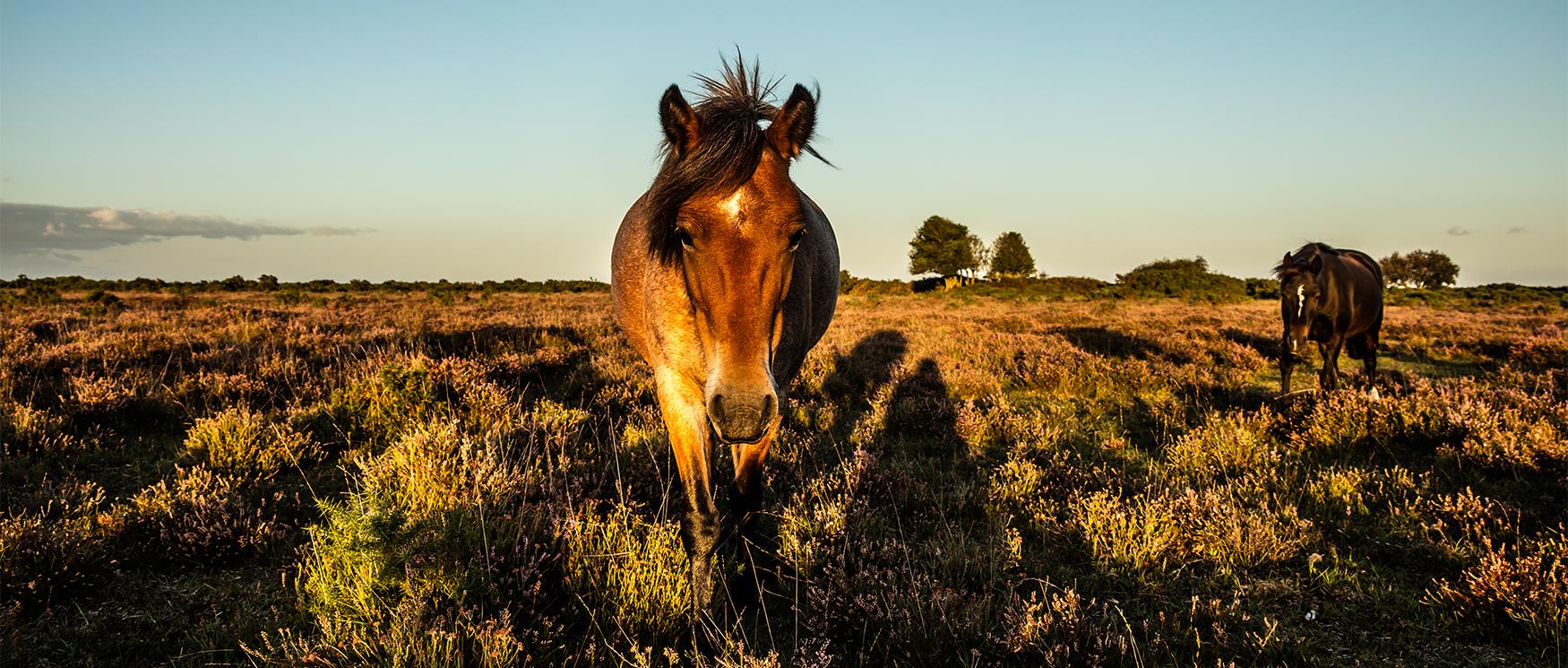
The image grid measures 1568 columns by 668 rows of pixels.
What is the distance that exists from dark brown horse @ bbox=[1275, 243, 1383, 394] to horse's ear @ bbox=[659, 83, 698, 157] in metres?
8.97

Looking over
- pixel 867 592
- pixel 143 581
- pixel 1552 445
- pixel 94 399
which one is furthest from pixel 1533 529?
pixel 94 399

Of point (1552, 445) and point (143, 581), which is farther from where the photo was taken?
point (1552, 445)

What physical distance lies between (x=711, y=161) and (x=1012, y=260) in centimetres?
7710

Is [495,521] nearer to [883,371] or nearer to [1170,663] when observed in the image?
[1170,663]

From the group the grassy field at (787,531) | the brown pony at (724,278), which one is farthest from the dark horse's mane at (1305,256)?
the brown pony at (724,278)

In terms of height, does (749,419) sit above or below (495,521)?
above

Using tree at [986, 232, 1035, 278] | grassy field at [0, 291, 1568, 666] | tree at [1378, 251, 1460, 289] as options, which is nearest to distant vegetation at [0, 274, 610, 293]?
grassy field at [0, 291, 1568, 666]

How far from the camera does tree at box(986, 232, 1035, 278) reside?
74.0 m

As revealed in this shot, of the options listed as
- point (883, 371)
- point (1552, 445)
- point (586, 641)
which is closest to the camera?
point (586, 641)

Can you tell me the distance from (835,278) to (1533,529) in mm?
4708

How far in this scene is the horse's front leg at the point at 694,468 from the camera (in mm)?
3201

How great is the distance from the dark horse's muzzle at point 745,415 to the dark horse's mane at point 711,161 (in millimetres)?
889

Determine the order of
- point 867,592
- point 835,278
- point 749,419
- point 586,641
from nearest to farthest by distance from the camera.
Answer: point 749,419 < point 586,641 < point 867,592 < point 835,278

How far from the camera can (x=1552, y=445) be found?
4648mm
